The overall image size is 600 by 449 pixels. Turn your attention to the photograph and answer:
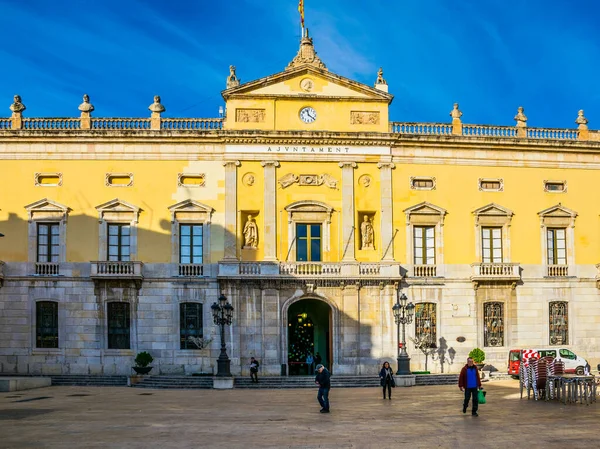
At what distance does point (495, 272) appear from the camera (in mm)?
43844

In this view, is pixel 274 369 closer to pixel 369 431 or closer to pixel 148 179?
pixel 148 179

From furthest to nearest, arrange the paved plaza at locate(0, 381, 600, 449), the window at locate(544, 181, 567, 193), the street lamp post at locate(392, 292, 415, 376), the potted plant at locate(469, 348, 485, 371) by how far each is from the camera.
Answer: the window at locate(544, 181, 567, 193)
the potted plant at locate(469, 348, 485, 371)
the street lamp post at locate(392, 292, 415, 376)
the paved plaza at locate(0, 381, 600, 449)

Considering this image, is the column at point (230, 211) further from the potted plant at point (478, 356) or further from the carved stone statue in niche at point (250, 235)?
the potted plant at point (478, 356)

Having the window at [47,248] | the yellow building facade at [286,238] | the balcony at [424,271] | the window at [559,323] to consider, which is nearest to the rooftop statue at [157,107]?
the yellow building facade at [286,238]

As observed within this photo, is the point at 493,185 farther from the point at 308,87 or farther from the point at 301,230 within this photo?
the point at 308,87

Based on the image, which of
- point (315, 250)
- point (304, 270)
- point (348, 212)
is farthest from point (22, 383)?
point (348, 212)

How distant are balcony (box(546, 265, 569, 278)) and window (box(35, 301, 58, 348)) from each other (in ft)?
79.9

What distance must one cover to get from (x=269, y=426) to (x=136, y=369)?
18.5 meters

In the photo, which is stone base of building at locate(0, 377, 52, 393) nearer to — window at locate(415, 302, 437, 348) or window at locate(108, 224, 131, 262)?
window at locate(108, 224, 131, 262)

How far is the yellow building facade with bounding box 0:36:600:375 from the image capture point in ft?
137

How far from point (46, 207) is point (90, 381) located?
28.7 ft

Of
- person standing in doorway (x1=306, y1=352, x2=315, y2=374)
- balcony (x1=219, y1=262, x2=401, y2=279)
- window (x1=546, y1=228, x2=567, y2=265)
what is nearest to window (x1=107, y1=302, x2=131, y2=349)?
balcony (x1=219, y1=262, x2=401, y2=279)

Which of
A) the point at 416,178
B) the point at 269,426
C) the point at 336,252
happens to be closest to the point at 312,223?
the point at 336,252

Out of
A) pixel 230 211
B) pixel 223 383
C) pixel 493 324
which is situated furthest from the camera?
pixel 493 324
